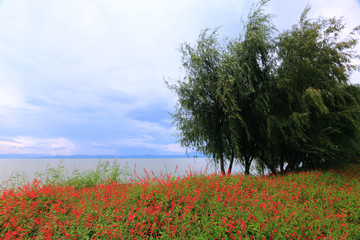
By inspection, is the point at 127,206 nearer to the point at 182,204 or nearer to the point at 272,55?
the point at 182,204

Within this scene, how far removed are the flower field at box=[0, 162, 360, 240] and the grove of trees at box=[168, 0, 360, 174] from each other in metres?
4.42

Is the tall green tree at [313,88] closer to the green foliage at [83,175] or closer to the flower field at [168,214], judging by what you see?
the flower field at [168,214]

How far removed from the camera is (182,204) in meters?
5.12

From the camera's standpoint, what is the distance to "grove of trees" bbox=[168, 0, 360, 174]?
33.6 ft

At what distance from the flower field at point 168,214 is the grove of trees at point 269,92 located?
4.42 m

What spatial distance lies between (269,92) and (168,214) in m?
8.98

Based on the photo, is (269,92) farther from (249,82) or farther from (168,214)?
(168,214)

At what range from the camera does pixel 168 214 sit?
454cm

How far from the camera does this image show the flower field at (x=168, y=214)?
13.8 ft

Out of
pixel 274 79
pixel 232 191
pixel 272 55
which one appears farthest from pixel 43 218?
pixel 272 55

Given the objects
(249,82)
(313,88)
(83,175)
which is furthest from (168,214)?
(313,88)

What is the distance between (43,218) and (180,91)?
800cm

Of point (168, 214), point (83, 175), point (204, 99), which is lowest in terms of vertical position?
point (168, 214)

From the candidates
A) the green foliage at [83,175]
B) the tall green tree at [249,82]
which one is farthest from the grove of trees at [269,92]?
the green foliage at [83,175]
